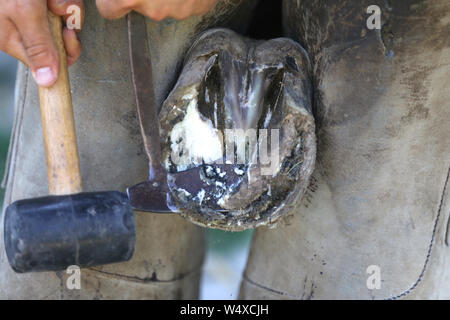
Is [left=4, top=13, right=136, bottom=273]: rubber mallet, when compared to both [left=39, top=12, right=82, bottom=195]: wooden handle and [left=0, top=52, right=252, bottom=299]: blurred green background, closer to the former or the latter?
[left=39, top=12, right=82, bottom=195]: wooden handle

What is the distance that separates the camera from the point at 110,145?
1.14 metres

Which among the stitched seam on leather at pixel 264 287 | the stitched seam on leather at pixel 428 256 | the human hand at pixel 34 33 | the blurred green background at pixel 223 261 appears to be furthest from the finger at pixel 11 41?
the blurred green background at pixel 223 261

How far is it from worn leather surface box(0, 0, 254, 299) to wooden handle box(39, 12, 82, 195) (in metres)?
0.10

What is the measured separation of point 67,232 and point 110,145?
273 mm

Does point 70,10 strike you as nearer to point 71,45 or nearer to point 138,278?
point 71,45

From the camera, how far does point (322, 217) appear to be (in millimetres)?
1135

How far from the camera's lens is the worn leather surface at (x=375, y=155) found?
0.97 metres

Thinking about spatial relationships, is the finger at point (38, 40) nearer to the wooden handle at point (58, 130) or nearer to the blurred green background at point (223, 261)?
the wooden handle at point (58, 130)

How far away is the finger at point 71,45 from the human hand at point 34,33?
0.03 m

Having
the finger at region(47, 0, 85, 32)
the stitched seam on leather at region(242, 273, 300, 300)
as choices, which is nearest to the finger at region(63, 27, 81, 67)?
the finger at region(47, 0, 85, 32)

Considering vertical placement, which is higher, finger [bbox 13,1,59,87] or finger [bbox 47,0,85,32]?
finger [bbox 47,0,85,32]

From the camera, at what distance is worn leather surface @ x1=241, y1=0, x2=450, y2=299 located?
3.20 feet

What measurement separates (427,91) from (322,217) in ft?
1.00
